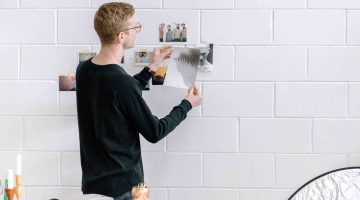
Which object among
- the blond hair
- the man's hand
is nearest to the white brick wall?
the man's hand

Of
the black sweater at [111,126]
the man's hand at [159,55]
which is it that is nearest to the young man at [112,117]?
the black sweater at [111,126]

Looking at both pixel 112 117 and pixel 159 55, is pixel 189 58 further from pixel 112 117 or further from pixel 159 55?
pixel 112 117

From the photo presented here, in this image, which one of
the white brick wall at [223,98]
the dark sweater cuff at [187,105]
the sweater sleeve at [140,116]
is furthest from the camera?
the white brick wall at [223,98]

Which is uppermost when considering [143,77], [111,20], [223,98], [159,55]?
[111,20]

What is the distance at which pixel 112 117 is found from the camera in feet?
3.76

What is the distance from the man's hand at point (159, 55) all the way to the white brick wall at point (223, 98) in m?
0.11

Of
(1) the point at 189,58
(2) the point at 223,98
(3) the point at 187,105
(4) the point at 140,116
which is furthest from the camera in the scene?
(2) the point at 223,98

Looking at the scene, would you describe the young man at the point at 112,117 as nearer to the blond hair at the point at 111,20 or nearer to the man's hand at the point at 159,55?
the blond hair at the point at 111,20

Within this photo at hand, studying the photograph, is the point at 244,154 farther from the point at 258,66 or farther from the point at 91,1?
the point at 91,1

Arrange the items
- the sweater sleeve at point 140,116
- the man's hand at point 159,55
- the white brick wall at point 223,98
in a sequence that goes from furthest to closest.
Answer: the white brick wall at point 223,98 → the man's hand at point 159,55 → the sweater sleeve at point 140,116

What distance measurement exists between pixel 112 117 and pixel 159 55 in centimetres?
45

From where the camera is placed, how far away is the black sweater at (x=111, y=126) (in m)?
1.13

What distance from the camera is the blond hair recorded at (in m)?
1.17

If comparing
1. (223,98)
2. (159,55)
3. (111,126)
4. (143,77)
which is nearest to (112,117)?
(111,126)
